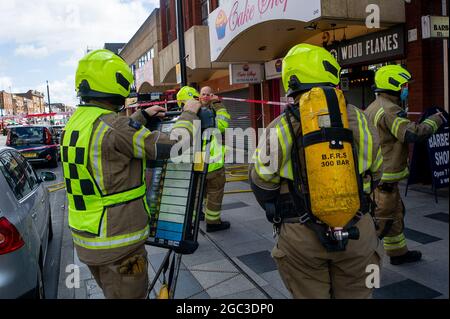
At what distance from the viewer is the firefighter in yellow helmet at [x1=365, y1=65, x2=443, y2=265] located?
4.05 m

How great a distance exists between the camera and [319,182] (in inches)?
82.1

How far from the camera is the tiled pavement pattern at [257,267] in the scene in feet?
12.7

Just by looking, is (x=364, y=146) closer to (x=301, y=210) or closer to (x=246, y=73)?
(x=301, y=210)

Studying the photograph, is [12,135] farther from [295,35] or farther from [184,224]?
[184,224]

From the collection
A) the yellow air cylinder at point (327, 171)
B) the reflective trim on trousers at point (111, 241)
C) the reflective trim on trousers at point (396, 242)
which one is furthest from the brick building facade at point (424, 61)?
the reflective trim on trousers at point (111, 241)

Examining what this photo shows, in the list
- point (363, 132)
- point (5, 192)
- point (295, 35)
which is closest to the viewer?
point (363, 132)

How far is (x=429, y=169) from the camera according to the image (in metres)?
5.87

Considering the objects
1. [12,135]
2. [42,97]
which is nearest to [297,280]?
[12,135]

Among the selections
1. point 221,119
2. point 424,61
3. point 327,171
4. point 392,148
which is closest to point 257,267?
point 392,148

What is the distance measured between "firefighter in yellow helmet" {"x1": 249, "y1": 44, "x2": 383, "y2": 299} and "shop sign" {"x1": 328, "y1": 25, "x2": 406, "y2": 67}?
6.51 metres

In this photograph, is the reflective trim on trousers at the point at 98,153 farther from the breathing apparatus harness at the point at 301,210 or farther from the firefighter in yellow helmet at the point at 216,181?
the firefighter in yellow helmet at the point at 216,181

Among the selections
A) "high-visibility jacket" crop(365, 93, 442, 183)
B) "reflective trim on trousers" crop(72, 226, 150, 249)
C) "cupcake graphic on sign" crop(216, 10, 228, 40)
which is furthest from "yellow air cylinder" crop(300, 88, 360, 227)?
"cupcake graphic on sign" crop(216, 10, 228, 40)

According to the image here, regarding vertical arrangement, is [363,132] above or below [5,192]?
above

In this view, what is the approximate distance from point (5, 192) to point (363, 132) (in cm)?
306
